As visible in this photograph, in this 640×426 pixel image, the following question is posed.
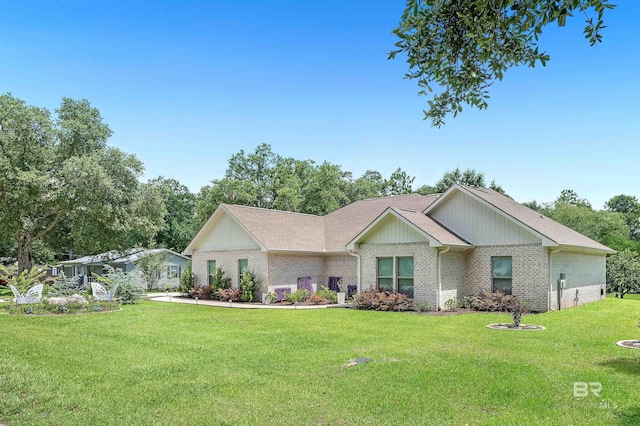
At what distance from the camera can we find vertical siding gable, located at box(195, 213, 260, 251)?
25.0 m

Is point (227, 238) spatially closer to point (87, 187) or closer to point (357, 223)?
point (357, 223)

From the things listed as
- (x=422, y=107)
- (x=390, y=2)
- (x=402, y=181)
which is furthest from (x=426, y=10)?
(x=402, y=181)

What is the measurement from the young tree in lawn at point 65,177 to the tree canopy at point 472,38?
26.1 meters

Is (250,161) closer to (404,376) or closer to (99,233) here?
(99,233)

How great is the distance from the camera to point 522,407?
6176mm

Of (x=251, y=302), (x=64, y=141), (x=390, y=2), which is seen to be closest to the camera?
(x=390, y=2)

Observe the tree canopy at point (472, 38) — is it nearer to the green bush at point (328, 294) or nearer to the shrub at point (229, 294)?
the green bush at point (328, 294)

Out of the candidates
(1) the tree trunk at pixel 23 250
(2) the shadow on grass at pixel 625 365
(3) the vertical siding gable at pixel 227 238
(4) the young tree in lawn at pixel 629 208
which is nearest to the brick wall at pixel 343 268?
(3) the vertical siding gable at pixel 227 238

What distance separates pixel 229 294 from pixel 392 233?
9.77 meters

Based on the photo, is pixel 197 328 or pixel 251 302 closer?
pixel 197 328

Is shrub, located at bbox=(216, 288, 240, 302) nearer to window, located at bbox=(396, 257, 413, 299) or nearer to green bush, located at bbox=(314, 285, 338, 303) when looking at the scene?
green bush, located at bbox=(314, 285, 338, 303)

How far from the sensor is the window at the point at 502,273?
1912 cm

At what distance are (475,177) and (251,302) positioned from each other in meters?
31.2

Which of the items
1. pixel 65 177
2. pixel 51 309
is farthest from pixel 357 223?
pixel 65 177
